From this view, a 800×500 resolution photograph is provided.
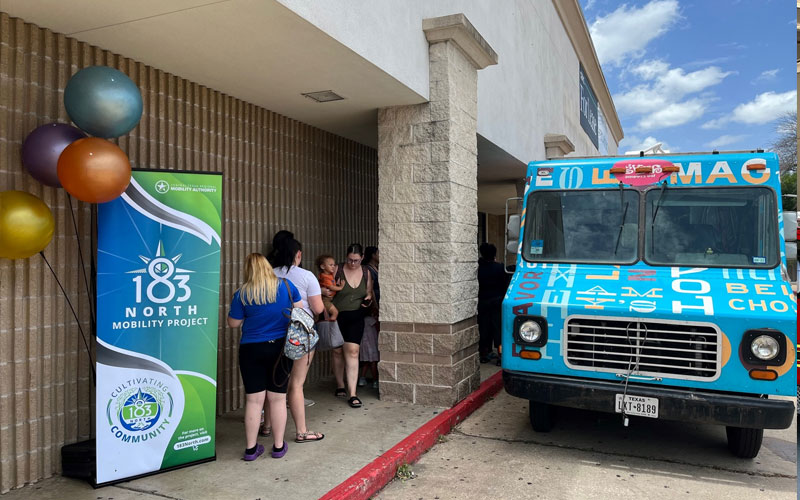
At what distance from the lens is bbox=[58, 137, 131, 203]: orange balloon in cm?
379

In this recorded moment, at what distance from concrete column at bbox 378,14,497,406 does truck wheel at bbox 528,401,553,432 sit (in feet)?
3.08

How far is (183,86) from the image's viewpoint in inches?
223

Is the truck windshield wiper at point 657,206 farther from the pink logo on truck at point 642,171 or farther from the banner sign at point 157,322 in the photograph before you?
the banner sign at point 157,322

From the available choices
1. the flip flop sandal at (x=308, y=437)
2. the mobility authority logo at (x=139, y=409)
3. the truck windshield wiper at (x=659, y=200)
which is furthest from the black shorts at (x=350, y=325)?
the truck windshield wiper at (x=659, y=200)

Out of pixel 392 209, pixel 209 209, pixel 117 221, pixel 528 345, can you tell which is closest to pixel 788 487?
pixel 528 345

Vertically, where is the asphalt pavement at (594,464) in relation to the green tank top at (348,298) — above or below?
below

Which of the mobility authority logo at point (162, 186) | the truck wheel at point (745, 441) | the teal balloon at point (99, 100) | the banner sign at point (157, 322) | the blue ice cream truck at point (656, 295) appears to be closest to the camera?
the teal balloon at point (99, 100)

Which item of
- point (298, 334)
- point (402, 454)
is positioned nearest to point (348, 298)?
point (298, 334)

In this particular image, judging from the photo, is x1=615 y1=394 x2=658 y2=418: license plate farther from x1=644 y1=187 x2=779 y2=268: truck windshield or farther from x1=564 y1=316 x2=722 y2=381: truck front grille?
x1=644 y1=187 x2=779 y2=268: truck windshield

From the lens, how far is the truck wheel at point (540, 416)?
5703 millimetres

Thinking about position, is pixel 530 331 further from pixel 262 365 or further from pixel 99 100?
pixel 99 100

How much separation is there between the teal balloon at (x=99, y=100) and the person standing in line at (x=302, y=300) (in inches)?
67.5

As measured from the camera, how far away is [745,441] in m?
5.07

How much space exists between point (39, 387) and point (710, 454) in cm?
565
